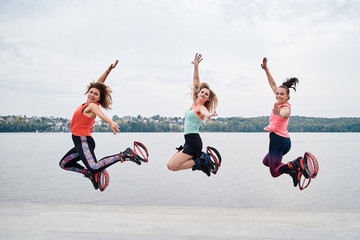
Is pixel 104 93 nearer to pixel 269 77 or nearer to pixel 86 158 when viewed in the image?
pixel 86 158

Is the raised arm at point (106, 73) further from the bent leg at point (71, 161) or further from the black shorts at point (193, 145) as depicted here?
the black shorts at point (193, 145)

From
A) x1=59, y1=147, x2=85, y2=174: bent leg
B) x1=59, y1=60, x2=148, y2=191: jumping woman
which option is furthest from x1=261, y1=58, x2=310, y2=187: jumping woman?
x1=59, y1=147, x2=85, y2=174: bent leg

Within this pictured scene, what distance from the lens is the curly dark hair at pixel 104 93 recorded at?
7270 mm

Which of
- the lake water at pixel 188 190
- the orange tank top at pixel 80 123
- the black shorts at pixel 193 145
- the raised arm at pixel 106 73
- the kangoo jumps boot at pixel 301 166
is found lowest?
the lake water at pixel 188 190

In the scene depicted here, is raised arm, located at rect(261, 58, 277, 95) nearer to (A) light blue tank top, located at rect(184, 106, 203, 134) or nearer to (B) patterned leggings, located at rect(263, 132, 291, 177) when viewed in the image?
(B) patterned leggings, located at rect(263, 132, 291, 177)

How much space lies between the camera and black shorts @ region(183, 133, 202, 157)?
741 centimetres

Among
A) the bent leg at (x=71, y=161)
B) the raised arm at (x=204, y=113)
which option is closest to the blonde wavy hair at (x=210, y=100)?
the raised arm at (x=204, y=113)

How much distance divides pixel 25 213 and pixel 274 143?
6.51m

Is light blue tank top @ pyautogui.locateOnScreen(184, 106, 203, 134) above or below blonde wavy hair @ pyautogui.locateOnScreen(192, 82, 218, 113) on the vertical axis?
below

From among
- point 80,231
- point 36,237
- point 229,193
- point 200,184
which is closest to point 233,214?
point 80,231

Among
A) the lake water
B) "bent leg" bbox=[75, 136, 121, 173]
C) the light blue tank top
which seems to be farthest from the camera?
the lake water

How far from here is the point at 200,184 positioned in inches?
1471

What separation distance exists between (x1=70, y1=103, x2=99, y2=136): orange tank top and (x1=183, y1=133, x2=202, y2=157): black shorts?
1940 mm

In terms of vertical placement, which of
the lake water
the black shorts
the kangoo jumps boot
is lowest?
the lake water
